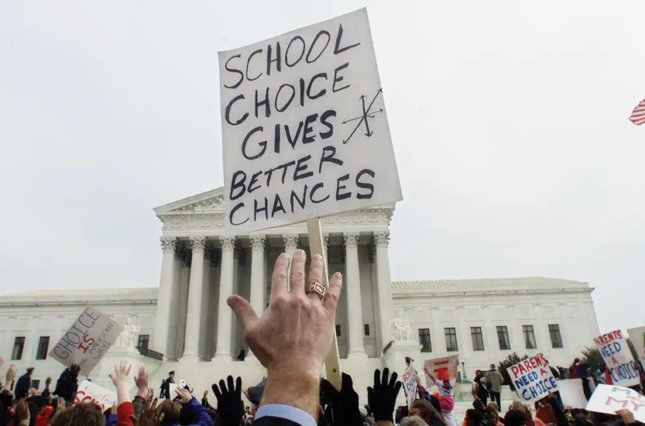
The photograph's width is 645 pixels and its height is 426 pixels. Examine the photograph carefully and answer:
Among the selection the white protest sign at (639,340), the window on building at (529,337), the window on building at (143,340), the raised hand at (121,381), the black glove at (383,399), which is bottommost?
the black glove at (383,399)

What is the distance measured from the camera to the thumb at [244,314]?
2.11 m

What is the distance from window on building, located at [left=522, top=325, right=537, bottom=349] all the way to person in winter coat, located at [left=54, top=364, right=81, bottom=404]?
4438 cm

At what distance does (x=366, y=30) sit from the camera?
14.1 ft

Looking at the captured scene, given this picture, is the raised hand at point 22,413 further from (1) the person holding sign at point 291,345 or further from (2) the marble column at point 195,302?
(2) the marble column at point 195,302

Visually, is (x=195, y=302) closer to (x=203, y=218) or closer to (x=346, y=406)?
(x=203, y=218)

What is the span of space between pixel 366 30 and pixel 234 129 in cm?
Answer: 144

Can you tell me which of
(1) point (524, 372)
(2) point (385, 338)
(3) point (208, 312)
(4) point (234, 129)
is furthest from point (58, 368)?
(4) point (234, 129)

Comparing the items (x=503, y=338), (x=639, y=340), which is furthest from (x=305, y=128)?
(x=503, y=338)

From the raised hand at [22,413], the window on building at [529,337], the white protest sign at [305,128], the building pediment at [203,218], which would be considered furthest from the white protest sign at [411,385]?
the window on building at [529,337]

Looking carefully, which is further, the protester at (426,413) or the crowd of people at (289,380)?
the protester at (426,413)

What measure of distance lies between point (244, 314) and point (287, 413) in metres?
0.56

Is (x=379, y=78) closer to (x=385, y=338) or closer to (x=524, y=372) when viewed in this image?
(x=524, y=372)

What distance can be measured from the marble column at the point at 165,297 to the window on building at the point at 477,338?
2789 centimetres

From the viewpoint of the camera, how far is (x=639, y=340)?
11.2 metres
